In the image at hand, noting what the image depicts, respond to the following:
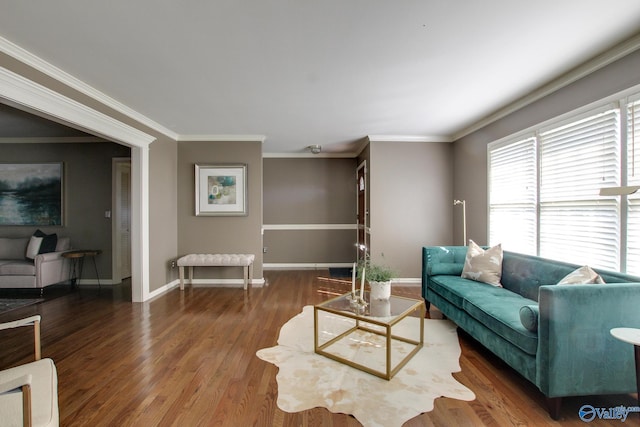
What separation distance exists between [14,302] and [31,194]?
191cm

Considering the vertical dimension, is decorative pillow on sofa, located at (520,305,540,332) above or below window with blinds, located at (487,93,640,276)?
below

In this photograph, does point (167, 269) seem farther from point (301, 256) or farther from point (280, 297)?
point (301, 256)

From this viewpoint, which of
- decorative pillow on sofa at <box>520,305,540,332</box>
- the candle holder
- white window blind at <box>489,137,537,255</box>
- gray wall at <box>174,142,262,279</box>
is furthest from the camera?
gray wall at <box>174,142,262,279</box>

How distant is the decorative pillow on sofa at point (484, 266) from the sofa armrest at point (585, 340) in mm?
1278

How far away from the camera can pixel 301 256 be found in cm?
643

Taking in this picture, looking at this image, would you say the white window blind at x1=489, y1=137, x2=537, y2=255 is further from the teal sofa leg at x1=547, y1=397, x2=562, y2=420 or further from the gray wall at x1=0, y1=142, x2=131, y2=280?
the gray wall at x1=0, y1=142, x2=131, y2=280

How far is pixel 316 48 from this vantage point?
2.29 m

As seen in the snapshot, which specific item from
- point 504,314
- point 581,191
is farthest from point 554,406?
point 581,191

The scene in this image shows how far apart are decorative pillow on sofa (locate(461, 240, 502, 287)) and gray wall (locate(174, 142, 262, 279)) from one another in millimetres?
3124

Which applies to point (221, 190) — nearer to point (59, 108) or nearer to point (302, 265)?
point (59, 108)

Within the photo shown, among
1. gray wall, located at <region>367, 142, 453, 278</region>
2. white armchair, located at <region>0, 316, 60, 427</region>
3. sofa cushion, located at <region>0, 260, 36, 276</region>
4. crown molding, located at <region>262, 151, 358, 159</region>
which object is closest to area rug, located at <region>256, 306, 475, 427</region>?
white armchair, located at <region>0, 316, 60, 427</region>

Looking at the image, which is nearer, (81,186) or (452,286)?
(452,286)

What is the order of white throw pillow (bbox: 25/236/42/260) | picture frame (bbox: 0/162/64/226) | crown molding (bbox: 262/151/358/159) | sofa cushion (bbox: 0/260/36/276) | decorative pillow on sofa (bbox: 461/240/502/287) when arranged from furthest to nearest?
crown molding (bbox: 262/151/358/159) < picture frame (bbox: 0/162/64/226) < white throw pillow (bbox: 25/236/42/260) < sofa cushion (bbox: 0/260/36/276) < decorative pillow on sofa (bbox: 461/240/502/287)

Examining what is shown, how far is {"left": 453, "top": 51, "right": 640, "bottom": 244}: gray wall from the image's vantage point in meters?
2.30
